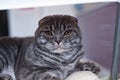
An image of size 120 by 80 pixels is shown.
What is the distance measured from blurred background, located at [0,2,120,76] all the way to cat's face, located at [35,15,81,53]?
30 mm

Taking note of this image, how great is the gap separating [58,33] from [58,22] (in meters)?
0.02

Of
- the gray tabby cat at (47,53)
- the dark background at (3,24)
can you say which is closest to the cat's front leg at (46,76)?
the gray tabby cat at (47,53)

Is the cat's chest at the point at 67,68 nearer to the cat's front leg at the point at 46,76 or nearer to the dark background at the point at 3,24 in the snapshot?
the cat's front leg at the point at 46,76

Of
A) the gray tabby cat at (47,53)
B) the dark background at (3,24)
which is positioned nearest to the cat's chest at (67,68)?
the gray tabby cat at (47,53)

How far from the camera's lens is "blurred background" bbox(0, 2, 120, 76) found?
1.51 feet

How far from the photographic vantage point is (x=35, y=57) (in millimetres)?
429

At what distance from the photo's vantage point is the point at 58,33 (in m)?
0.40

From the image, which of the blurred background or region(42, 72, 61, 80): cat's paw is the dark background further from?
region(42, 72, 61, 80): cat's paw

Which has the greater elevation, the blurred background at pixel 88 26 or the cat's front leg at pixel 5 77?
the blurred background at pixel 88 26

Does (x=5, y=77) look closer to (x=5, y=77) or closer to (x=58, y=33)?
(x=5, y=77)

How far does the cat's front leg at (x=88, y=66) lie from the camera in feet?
1.50

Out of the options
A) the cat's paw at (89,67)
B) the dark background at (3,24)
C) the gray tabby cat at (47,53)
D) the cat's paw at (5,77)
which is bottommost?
the cat's paw at (5,77)

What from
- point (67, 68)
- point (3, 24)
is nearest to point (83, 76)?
point (67, 68)

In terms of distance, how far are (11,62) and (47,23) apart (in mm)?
100
